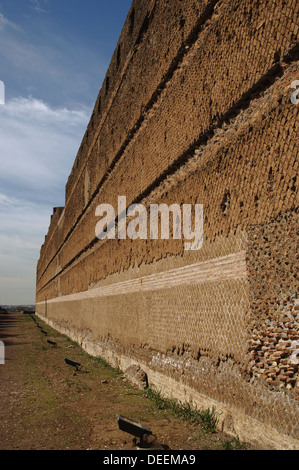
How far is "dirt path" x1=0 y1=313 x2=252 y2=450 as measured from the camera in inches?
162

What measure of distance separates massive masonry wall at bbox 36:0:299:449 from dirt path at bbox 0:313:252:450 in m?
0.40

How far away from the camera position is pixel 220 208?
15.4 feet

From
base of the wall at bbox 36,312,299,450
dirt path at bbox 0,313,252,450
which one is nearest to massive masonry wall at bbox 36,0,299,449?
base of the wall at bbox 36,312,299,450

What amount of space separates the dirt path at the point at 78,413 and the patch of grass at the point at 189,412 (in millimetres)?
80

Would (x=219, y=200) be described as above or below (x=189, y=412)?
above

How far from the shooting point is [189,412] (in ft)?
16.1

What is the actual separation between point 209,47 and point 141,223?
339 centimetres

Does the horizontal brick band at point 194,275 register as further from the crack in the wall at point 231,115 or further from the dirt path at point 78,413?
the dirt path at point 78,413

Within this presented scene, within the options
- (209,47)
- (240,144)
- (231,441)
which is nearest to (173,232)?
(240,144)

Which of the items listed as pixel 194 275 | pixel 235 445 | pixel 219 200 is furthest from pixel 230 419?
pixel 219 200

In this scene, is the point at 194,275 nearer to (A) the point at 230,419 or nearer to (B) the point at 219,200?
(B) the point at 219,200

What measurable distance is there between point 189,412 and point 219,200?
259cm

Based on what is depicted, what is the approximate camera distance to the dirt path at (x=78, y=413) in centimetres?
411

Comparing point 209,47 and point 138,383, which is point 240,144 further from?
point 138,383
